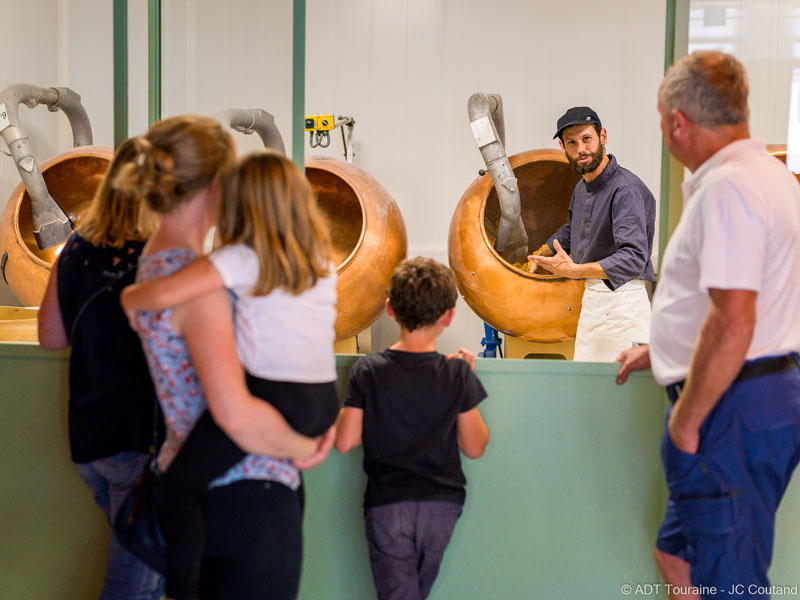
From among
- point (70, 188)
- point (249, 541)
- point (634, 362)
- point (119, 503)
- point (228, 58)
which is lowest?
point (119, 503)

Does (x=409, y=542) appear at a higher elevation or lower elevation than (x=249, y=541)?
lower

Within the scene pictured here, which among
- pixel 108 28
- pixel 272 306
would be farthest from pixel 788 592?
pixel 108 28

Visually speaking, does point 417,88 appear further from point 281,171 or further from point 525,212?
point 281,171

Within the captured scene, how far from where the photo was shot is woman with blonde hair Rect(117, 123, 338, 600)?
1.21 meters

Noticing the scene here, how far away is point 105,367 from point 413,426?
0.65 metres

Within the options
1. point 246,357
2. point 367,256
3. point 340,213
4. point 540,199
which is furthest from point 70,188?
point 246,357

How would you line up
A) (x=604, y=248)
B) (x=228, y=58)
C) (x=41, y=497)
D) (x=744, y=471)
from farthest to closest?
1. (x=604, y=248)
2. (x=228, y=58)
3. (x=41, y=497)
4. (x=744, y=471)

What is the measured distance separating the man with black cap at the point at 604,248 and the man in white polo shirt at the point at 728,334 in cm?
110

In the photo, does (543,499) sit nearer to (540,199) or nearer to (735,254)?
(735,254)

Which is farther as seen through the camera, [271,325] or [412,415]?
[412,415]

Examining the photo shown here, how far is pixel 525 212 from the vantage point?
3.35 m

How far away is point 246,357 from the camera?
125 centimetres

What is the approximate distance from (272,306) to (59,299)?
615 millimetres

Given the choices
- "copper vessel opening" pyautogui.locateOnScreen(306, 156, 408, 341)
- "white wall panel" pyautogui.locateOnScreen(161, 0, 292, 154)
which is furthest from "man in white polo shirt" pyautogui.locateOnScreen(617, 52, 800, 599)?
"white wall panel" pyautogui.locateOnScreen(161, 0, 292, 154)
